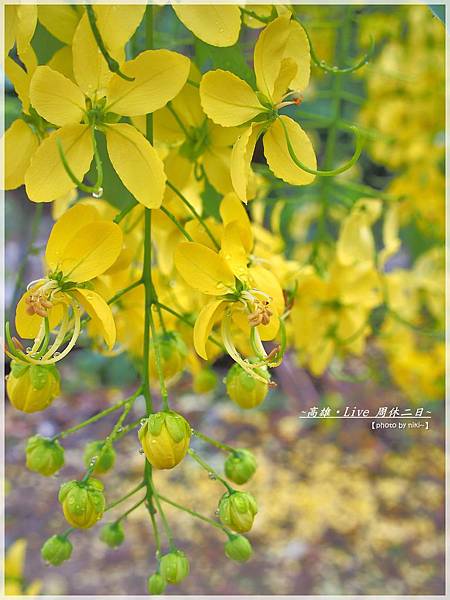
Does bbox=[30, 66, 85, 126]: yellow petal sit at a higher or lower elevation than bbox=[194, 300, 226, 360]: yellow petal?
higher

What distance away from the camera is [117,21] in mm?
388

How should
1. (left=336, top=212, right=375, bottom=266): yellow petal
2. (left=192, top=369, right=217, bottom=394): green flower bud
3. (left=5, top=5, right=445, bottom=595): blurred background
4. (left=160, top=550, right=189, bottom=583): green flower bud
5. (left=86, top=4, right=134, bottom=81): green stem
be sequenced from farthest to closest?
(left=5, top=5, right=445, bottom=595): blurred background → (left=336, top=212, right=375, bottom=266): yellow petal → (left=192, top=369, right=217, bottom=394): green flower bud → (left=160, top=550, right=189, bottom=583): green flower bud → (left=86, top=4, right=134, bottom=81): green stem

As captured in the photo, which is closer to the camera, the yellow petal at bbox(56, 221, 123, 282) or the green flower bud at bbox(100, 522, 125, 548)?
the yellow petal at bbox(56, 221, 123, 282)

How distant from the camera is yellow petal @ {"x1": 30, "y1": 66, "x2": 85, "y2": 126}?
0.39 metres

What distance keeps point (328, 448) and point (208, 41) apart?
6.05 ft

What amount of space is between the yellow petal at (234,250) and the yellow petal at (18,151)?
0.13m

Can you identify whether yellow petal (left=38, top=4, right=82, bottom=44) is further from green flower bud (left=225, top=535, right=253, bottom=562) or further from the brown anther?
green flower bud (left=225, top=535, right=253, bottom=562)

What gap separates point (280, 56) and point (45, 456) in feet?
0.99

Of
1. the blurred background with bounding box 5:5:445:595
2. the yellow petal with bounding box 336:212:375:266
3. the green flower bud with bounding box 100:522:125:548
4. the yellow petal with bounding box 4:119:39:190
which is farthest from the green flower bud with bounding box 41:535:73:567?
the blurred background with bounding box 5:5:445:595

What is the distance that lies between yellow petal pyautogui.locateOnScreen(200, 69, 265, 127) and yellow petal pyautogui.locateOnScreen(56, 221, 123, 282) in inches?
3.5

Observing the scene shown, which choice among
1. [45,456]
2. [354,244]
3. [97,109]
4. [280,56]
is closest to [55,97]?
[97,109]

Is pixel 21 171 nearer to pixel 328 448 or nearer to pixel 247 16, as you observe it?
pixel 247 16

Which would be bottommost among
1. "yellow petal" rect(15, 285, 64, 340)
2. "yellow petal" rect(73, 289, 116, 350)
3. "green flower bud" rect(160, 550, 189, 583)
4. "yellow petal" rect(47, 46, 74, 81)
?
"green flower bud" rect(160, 550, 189, 583)

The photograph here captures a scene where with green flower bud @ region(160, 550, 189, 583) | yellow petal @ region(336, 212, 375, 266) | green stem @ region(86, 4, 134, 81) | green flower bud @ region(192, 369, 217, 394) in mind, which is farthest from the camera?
yellow petal @ region(336, 212, 375, 266)
